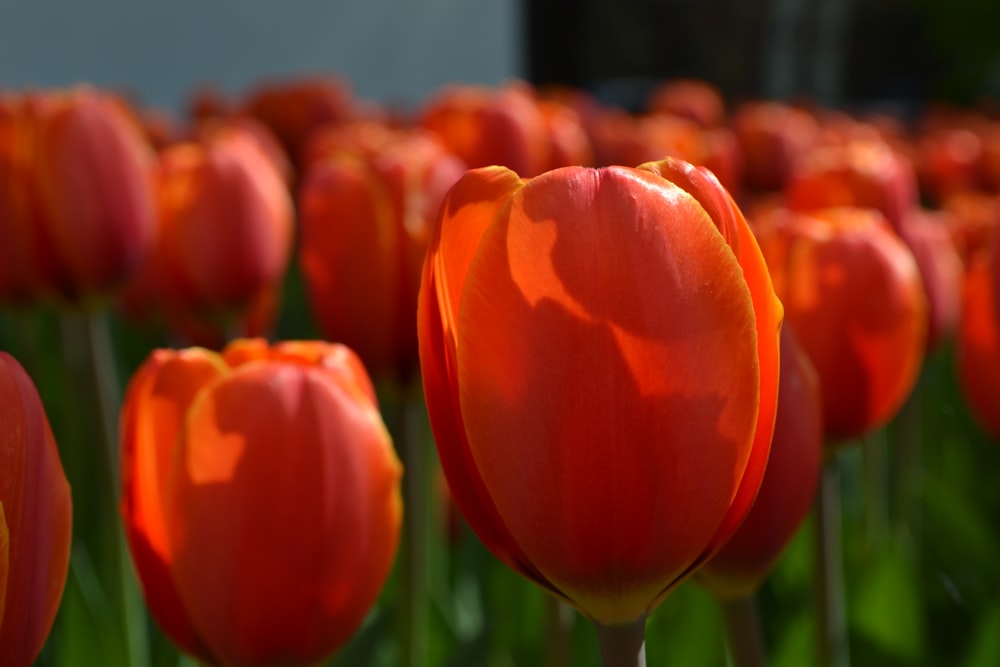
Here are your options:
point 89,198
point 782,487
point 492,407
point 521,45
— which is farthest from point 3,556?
point 521,45

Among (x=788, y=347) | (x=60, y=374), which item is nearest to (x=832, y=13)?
(x=60, y=374)

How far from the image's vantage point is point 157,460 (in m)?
0.55

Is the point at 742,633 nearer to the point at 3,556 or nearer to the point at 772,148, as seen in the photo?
the point at 3,556

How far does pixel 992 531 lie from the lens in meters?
1.16

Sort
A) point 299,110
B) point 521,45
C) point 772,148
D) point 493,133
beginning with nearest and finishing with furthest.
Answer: point 493,133
point 772,148
point 299,110
point 521,45

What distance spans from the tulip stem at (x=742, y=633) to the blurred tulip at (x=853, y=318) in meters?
0.15

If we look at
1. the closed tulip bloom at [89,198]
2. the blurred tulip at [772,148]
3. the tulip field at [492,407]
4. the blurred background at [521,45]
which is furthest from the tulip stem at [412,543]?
the blurred background at [521,45]

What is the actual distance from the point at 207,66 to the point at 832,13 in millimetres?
6379

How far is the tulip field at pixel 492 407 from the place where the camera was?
405 millimetres

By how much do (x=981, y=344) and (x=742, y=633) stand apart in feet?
1.03

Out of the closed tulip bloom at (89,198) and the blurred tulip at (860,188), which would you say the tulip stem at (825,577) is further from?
the closed tulip bloom at (89,198)

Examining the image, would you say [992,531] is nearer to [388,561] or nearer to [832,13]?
[388,561]

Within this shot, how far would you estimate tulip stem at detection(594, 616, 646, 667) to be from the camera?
44cm

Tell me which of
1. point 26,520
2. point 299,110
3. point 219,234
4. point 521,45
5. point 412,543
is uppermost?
point 26,520
